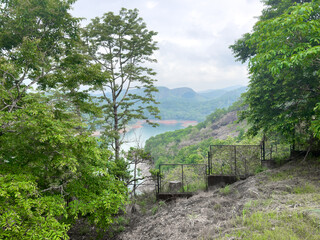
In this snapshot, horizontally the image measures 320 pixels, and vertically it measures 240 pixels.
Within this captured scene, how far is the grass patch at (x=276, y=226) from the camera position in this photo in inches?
130

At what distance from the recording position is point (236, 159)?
10102 mm

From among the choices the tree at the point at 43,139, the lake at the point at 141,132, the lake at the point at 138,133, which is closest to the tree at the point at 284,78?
the tree at the point at 43,139

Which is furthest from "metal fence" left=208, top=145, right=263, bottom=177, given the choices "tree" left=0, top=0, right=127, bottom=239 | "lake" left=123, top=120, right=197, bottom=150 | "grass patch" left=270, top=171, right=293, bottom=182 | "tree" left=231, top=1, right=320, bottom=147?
"tree" left=0, top=0, right=127, bottom=239

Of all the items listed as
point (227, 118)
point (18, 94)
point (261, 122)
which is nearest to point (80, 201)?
point (18, 94)

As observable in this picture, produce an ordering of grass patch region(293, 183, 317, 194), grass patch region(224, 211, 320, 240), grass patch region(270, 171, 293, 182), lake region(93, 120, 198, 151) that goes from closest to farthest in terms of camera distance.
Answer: grass patch region(224, 211, 320, 240) < grass patch region(293, 183, 317, 194) < grass patch region(270, 171, 293, 182) < lake region(93, 120, 198, 151)

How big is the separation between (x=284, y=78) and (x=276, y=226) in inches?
235

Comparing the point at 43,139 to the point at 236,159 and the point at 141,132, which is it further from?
the point at 141,132

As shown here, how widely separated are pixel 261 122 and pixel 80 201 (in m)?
8.07

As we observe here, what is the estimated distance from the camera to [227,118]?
58.5 m

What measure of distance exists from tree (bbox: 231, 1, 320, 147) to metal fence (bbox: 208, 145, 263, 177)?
1324 millimetres

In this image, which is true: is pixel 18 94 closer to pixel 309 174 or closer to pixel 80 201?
pixel 80 201

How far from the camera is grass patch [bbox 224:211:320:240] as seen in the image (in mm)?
3295

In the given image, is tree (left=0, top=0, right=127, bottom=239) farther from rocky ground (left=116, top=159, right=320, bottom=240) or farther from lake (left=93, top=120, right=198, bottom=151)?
lake (left=93, top=120, right=198, bottom=151)

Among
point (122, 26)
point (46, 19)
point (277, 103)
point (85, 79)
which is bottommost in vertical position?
point (277, 103)
